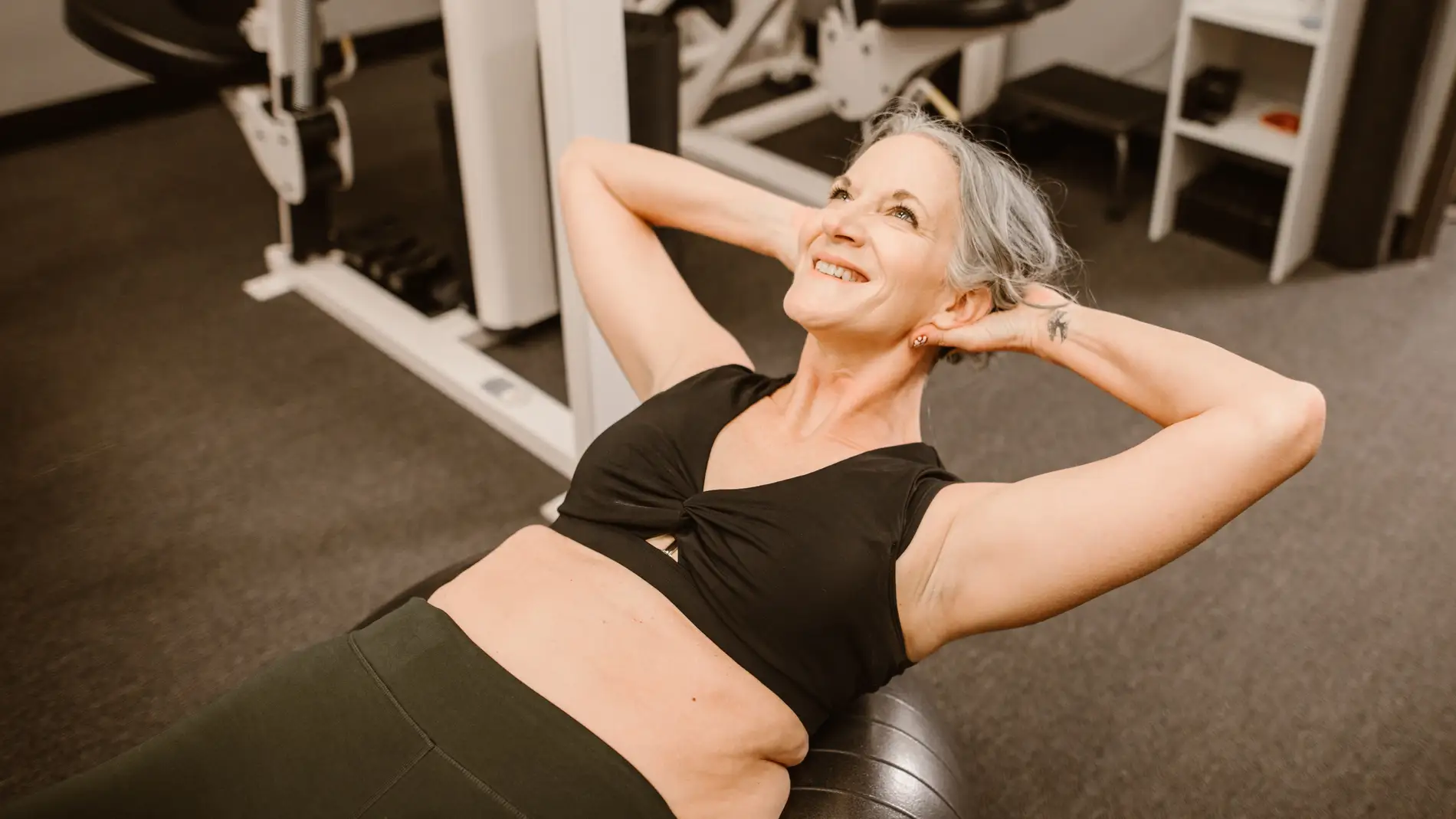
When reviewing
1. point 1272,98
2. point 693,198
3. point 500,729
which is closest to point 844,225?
point 693,198

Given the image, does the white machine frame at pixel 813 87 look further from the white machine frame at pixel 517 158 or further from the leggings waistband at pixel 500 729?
the leggings waistband at pixel 500 729

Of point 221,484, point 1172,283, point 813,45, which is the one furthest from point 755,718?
point 813,45

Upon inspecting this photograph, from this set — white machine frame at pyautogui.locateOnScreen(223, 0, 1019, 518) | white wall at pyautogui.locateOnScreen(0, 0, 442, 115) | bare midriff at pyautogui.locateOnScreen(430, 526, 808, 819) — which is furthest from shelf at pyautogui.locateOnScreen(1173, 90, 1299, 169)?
white wall at pyautogui.locateOnScreen(0, 0, 442, 115)

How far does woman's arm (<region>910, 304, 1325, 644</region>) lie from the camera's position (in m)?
0.98

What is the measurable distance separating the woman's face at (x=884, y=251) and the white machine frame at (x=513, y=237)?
717 mm

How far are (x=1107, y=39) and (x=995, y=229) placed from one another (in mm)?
2562

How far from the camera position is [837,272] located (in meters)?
1.20

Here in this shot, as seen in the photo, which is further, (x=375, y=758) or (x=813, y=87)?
(x=813, y=87)

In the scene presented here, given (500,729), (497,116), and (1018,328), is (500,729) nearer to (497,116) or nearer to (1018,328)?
(1018,328)

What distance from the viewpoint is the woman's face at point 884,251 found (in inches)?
45.9

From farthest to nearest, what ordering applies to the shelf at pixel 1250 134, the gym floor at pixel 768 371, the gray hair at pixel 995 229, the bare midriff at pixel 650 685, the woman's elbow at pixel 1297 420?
the shelf at pixel 1250 134 → the gym floor at pixel 768 371 → the gray hair at pixel 995 229 → the bare midriff at pixel 650 685 → the woman's elbow at pixel 1297 420

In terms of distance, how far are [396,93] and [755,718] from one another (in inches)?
137

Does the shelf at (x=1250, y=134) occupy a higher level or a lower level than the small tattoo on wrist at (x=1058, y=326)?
lower

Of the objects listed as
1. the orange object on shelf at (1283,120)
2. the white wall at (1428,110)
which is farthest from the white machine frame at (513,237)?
the white wall at (1428,110)
